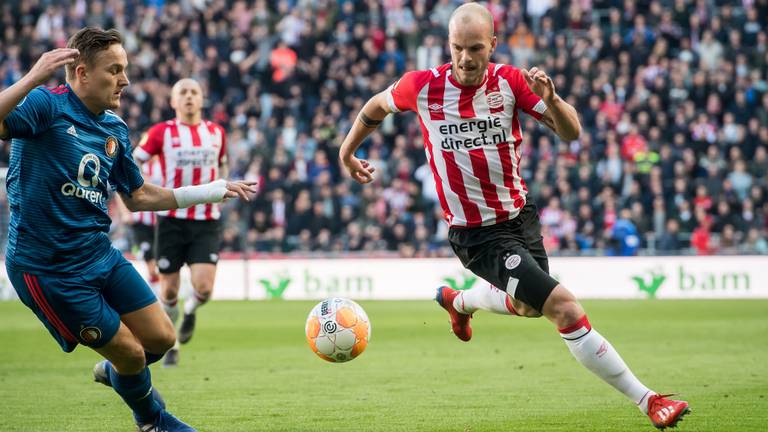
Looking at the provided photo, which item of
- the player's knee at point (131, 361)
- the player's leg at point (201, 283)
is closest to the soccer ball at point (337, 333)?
the player's knee at point (131, 361)

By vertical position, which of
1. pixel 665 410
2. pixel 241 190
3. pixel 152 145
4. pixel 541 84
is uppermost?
pixel 541 84

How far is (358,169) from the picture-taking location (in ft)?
25.6

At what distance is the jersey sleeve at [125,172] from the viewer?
22.0ft

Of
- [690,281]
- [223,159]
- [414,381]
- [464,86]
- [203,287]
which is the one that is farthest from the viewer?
[690,281]

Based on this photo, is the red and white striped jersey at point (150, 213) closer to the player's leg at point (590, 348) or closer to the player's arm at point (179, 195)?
the player's arm at point (179, 195)

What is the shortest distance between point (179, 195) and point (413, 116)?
1959 centimetres

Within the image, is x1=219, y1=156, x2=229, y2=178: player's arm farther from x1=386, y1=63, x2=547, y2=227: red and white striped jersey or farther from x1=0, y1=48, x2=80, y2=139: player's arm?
x1=0, y1=48, x2=80, y2=139: player's arm

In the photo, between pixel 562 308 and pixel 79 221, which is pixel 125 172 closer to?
pixel 79 221

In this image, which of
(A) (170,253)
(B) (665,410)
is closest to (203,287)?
(A) (170,253)

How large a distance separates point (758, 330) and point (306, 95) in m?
15.5

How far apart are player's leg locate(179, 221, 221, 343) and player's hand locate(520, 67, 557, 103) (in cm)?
578

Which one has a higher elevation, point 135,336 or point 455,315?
point 135,336

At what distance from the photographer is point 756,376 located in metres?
9.68

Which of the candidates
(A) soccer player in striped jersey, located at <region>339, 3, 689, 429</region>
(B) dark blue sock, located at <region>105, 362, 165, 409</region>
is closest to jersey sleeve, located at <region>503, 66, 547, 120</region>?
(A) soccer player in striped jersey, located at <region>339, 3, 689, 429</region>
